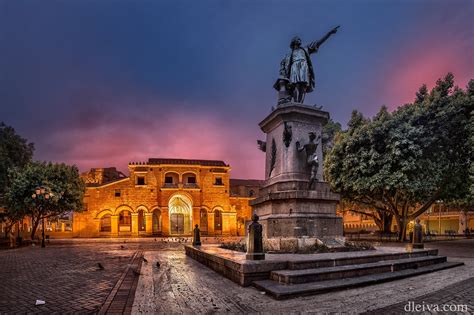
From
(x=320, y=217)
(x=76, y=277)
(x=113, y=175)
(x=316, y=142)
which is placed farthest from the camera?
(x=113, y=175)

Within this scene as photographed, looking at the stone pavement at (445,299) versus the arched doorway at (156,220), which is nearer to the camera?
the stone pavement at (445,299)

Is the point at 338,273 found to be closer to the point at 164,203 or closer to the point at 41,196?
the point at 41,196

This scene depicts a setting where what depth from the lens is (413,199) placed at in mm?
21922

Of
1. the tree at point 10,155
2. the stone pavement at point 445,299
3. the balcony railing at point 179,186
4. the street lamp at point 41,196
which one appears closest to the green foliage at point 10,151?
the tree at point 10,155

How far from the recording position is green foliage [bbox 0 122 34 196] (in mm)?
28281

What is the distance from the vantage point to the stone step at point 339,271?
6.69 m

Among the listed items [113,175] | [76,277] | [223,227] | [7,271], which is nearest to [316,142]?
[76,277]

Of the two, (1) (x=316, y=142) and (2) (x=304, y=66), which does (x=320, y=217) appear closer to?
(1) (x=316, y=142)

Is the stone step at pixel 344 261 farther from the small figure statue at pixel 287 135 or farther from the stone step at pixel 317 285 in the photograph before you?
the small figure statue at pixel 287 135

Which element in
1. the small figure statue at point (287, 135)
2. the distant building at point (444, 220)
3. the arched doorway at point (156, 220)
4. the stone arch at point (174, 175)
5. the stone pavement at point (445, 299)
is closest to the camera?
the stone pavement at point (445, 299)

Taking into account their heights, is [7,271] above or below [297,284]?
below

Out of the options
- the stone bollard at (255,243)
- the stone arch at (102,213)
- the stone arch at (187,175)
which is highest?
the stone arch at (187,175)

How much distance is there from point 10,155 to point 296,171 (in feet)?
104

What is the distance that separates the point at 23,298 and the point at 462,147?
22.7 m
